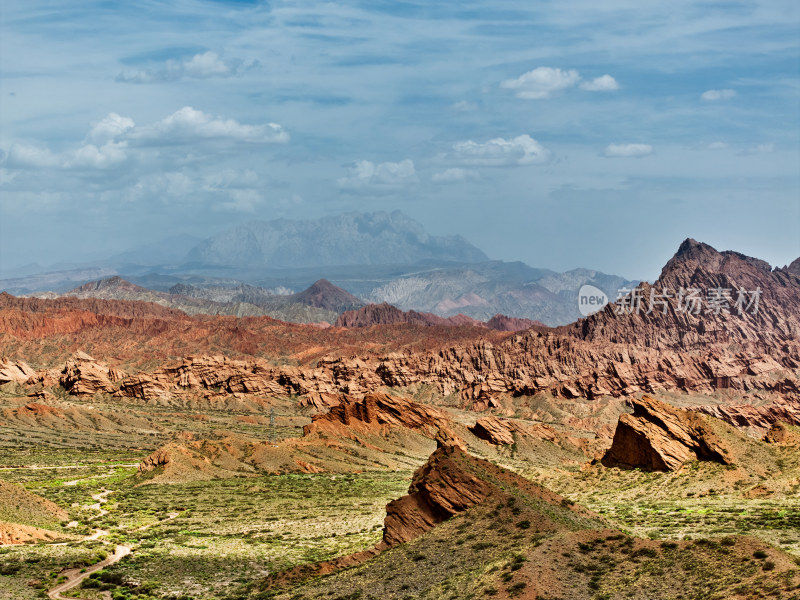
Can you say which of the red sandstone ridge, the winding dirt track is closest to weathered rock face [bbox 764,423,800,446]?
the red sandstone ridge

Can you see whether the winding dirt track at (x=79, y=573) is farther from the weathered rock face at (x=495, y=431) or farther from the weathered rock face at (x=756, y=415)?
the weathered rock face at (x=756, y=415)

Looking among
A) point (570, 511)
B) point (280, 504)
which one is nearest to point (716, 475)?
point (570, 511)

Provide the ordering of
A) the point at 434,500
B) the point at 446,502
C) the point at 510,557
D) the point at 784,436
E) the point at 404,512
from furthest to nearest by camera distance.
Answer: the point at 784,436 → the point at 404,512 → the point at 434,500 → the point at 446,502 → the point at 510,557

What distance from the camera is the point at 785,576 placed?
3478cm

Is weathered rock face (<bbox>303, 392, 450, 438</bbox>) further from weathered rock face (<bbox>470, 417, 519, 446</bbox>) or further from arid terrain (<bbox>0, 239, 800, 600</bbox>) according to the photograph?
weathered rock face (<bbox>470, 417, 519, 446</bbox>)

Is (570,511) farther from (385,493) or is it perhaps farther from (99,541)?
(385,493)

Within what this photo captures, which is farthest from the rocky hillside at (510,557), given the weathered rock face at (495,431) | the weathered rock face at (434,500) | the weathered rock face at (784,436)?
the weathered rock face at (495,431)

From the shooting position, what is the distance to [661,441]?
83.9 m

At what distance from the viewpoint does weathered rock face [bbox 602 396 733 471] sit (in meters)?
81.6

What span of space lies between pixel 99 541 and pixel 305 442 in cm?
5779

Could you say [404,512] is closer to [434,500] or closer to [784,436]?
[434,500]

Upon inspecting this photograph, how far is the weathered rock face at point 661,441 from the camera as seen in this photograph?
8156cm

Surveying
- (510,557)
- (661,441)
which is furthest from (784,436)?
(510,557)

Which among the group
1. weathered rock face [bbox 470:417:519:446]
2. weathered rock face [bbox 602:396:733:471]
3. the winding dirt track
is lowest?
weathered rock face [bbox 470:417:519:446]
